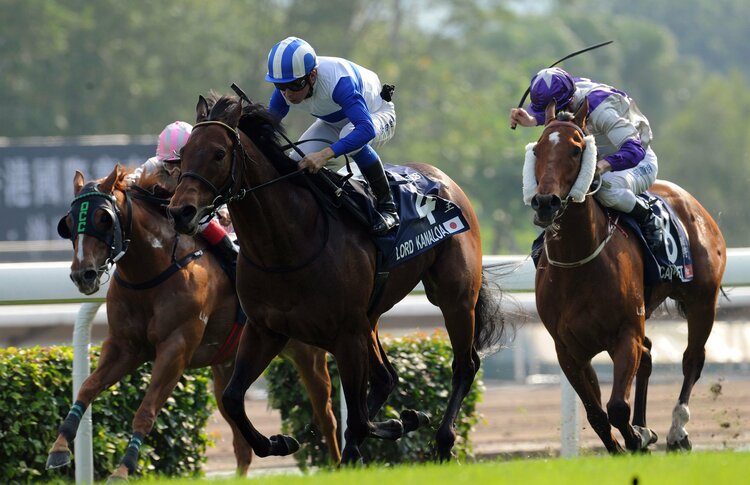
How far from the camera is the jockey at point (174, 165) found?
7191 millimetres

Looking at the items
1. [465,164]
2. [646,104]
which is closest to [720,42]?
[646,104]

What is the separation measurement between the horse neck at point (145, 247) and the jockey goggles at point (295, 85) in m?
1.25

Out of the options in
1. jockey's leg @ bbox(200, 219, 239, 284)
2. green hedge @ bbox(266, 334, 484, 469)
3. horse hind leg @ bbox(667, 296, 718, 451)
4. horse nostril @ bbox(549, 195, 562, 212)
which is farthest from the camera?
green hedge @ bbox(266, 334, 484, 469)

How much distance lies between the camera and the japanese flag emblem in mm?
6660

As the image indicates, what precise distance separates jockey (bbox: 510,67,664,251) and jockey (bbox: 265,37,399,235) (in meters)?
0.74

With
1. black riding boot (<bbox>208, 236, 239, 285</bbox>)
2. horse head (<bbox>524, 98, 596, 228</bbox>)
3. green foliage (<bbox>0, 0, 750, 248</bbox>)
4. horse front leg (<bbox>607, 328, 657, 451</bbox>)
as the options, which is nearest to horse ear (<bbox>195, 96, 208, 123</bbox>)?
horse head (<bbox>524, 98, 596, 228</bbox>)

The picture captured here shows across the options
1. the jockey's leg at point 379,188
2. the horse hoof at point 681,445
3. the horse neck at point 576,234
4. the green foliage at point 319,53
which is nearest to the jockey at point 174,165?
the jockey's leg at point 379,188

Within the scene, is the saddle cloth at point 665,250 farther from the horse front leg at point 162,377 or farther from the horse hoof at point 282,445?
the horse front leg at point 162,377

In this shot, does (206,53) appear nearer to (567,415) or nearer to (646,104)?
(646,104)

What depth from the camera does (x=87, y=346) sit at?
7125mm

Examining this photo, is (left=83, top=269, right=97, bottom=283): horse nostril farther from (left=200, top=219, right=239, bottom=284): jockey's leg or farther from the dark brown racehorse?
the dark brown racehorse

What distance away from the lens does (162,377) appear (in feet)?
21.6

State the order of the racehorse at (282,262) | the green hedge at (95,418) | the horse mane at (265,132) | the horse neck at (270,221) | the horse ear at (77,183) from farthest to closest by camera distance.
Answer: the green hedge at (95,418)
the horse ear at (77,183)
the horse mane at (265,132)
the horse neck at (270,221)
the racehorse at (282,262)

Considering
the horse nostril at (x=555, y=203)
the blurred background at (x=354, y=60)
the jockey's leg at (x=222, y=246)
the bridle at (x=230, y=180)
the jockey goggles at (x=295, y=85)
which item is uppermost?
the blurred background at (x=354, y=60)
